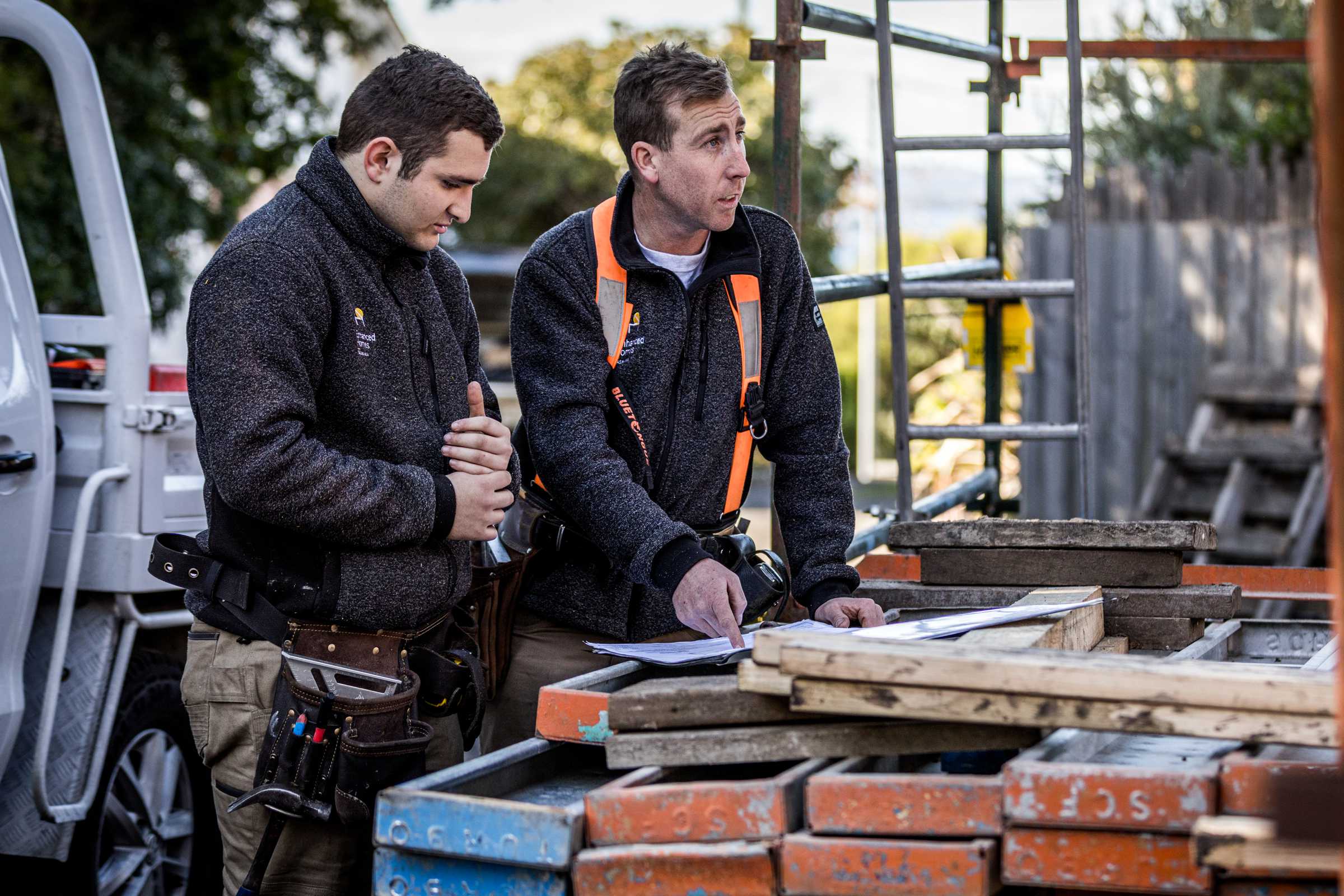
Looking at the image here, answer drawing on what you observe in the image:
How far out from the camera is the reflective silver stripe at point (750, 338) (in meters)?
3.43

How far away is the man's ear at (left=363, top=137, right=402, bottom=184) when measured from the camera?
9.48ft

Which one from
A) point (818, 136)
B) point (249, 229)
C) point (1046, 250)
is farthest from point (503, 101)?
point (249, 229)

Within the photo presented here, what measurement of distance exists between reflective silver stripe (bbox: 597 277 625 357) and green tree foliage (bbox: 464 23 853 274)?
17.7 m

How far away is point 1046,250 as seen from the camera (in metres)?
9.24

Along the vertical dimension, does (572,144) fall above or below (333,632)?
above

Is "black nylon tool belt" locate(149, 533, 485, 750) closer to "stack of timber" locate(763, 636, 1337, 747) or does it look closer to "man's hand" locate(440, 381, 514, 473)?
"man's hand" locate(440, 381, 514, 473)

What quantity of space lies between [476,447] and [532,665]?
29.0 inches

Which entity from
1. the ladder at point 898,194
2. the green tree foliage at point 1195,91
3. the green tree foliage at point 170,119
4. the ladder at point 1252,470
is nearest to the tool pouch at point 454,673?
the ladder at point 898,194

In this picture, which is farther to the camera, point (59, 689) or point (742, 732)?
point (59, 689)

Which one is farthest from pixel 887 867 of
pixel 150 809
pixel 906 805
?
pixel 150 809

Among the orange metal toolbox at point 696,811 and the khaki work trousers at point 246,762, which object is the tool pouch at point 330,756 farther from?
the orange metal toolbox at point 696,811

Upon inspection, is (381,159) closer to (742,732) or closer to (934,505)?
(742,732)

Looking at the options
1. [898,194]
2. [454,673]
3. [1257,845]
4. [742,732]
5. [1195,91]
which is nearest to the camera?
[1257,845]

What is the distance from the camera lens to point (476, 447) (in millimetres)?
2967
